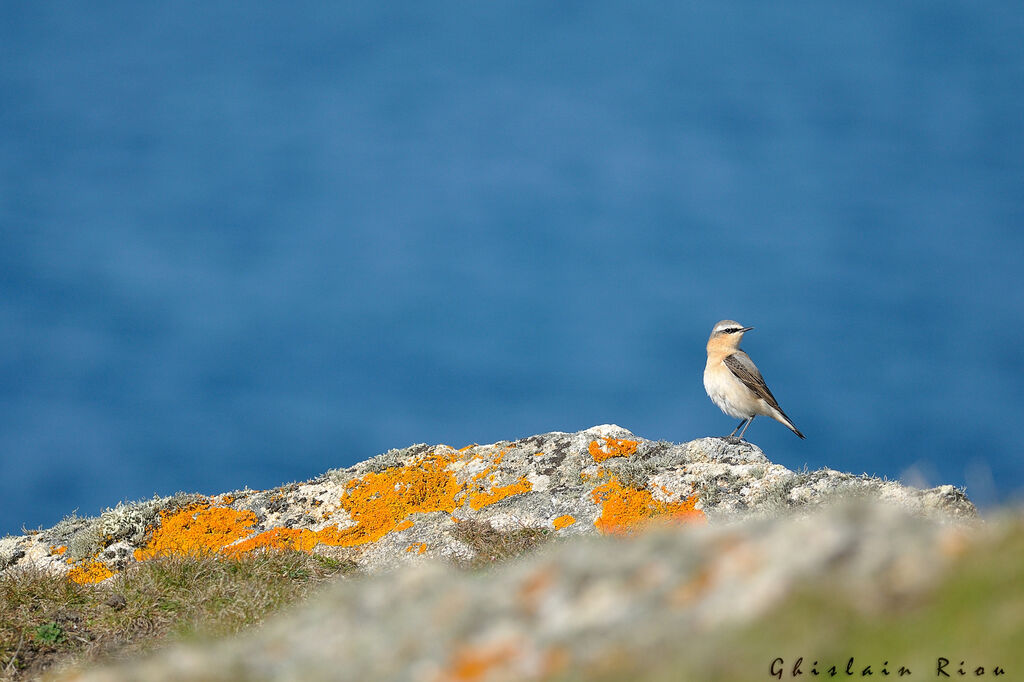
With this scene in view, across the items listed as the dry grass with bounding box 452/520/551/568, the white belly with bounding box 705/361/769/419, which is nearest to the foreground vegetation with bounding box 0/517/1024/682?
the dry grass with bounding box 452/520/551/568

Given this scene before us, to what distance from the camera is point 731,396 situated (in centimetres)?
1550

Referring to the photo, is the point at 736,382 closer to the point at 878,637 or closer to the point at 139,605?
the point at 139,605

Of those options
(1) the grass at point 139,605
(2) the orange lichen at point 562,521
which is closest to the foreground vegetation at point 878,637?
(1) the grass at point 139,605

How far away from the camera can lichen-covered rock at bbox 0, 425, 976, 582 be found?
12.9m

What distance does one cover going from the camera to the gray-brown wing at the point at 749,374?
608 inches

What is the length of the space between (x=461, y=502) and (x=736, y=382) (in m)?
5.33

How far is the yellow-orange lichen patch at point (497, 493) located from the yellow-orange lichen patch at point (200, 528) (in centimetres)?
360

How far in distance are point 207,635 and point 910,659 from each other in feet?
26.1

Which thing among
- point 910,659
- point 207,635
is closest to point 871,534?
point 910,659

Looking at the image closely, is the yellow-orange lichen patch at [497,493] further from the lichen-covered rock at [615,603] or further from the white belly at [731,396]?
the lichen-covered rock at [615,603]

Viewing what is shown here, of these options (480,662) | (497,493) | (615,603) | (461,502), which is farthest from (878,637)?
(461,502)

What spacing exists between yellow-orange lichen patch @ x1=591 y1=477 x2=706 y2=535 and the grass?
3953 millimetres

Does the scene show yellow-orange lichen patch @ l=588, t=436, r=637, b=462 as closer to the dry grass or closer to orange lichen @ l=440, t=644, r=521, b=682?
the dry grass

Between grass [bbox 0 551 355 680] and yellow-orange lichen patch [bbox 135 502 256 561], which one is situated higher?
yellow-orange lichen patch [bbox 135 502 256 561]
